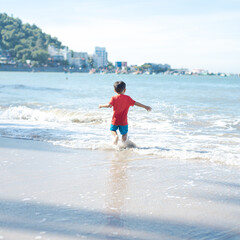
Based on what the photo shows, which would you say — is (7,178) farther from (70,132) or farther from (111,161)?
(70,132)

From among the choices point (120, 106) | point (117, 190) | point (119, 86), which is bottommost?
point (117, 190)

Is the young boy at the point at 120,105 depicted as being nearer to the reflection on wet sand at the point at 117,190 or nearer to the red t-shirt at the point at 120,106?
the red t-shirt at the point at 120,106

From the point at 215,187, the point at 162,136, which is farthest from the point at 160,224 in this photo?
the point at 162,136

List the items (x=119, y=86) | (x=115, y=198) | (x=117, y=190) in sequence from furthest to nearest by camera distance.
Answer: (x=119, y=86)
(x=117, y=190)
(x=115, y=198)

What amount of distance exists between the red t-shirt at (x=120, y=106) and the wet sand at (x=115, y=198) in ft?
3.54

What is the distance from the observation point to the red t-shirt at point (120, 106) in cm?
661

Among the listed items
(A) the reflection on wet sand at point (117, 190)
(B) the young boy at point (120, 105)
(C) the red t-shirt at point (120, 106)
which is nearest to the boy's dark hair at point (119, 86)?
(B) the young boy at point (120, 105)

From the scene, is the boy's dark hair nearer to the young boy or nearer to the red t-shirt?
the young boy

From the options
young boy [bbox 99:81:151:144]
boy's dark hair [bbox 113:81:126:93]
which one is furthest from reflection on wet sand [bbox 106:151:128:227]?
boy's dark hair [bbox 113:81:126:93]

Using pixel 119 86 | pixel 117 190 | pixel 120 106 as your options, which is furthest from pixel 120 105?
pixel 117 190

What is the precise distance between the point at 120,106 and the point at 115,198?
122 inches

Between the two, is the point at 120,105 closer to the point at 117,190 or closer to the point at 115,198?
the point at 117,190

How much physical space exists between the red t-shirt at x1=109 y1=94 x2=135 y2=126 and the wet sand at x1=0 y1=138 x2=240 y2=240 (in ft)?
3.54

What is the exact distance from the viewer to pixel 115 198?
375cm
